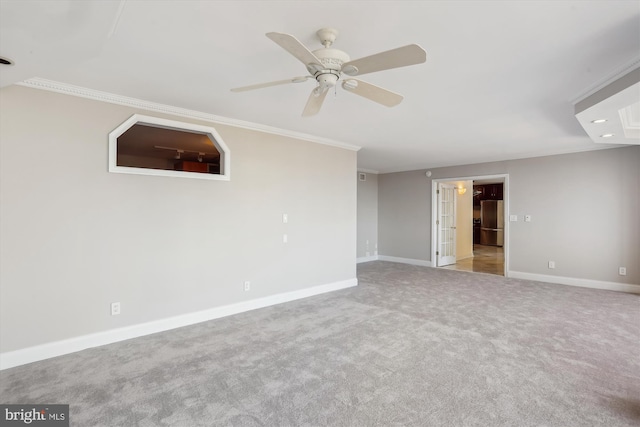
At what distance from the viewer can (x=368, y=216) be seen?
8.24 m

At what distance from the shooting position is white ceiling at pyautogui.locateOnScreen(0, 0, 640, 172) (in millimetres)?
1703

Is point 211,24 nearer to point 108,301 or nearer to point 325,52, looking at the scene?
point 325,52

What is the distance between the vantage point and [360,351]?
284cm

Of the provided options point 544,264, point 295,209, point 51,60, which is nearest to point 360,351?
point 295,209

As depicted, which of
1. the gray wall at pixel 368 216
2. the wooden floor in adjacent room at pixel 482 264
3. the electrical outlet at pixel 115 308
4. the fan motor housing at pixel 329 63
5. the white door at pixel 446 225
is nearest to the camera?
the fan motor housing at pixel 329 63

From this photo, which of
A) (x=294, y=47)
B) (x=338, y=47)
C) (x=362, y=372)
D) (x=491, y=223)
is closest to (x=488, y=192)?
(x=491, y=223)

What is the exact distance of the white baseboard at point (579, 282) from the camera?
4984 mm

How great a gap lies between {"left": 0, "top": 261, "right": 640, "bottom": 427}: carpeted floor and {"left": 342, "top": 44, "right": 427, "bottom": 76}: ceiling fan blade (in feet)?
7.05

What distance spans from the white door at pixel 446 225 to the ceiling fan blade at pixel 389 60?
614 centimetres

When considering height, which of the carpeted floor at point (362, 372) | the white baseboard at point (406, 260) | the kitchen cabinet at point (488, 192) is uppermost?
the kitchen cabinet at point (488, 192)

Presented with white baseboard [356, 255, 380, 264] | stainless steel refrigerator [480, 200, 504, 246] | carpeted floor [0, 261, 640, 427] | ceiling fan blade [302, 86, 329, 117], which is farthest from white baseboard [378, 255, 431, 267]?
stainless steel refrigerator [480, 200, 504, 246]

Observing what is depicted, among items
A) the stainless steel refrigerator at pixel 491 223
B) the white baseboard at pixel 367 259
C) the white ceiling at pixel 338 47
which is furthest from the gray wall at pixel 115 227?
the stainless steel refrigerator at pixel 491 223

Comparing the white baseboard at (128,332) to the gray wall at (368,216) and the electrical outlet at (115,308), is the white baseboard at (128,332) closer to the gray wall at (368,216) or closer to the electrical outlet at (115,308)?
the electrical outlet at (115,308)

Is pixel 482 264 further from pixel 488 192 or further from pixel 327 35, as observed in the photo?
pixel 327 35
